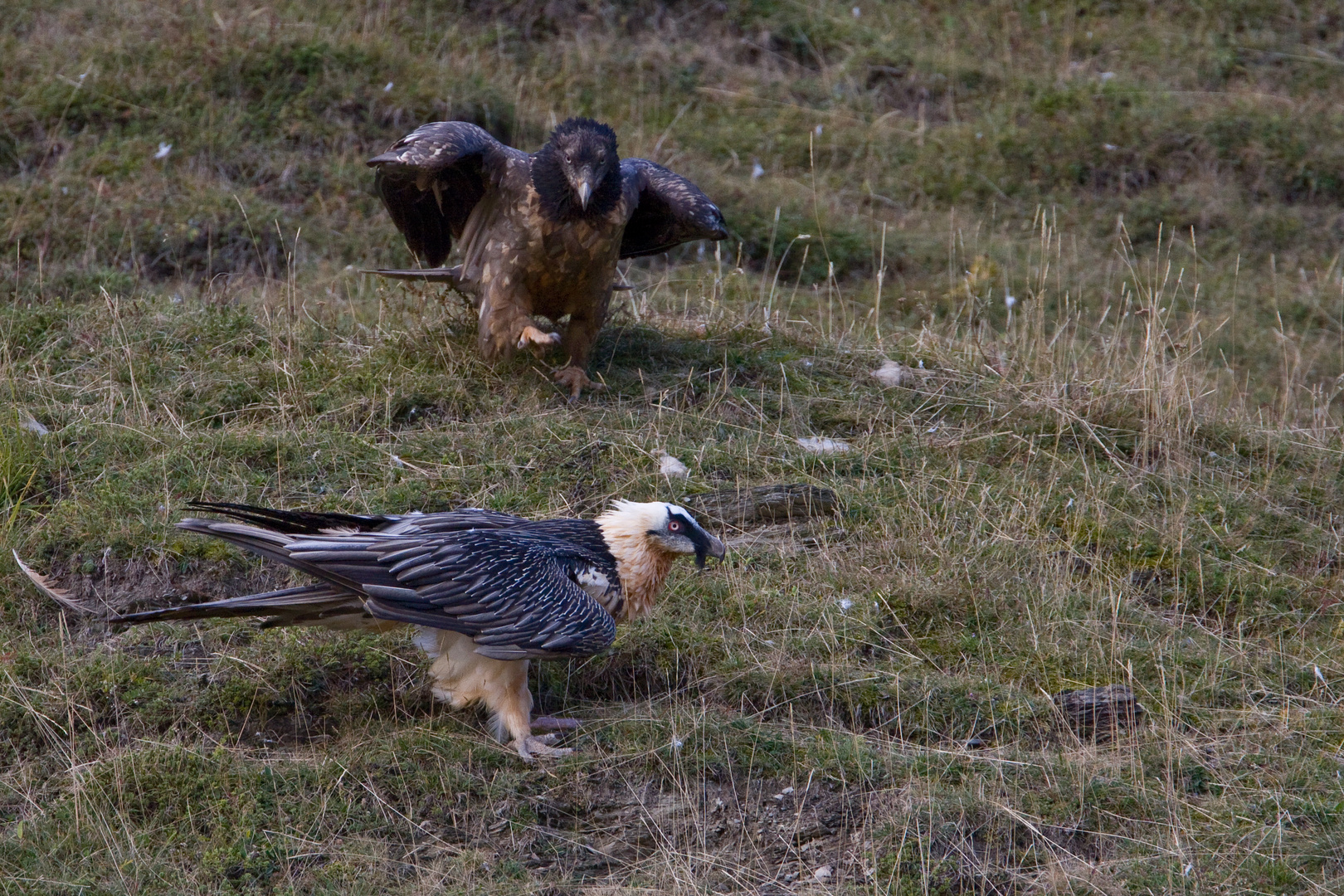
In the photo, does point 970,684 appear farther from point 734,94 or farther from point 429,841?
point 734,94

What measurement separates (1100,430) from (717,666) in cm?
276

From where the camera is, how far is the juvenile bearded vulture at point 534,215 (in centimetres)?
616

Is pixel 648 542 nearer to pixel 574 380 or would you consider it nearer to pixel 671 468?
pixel 671 468

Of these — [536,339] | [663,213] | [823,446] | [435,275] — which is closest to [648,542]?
[536,339]

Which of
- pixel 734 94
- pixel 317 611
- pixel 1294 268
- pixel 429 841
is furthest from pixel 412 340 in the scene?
pixel 1294 268

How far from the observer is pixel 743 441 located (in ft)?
20.7

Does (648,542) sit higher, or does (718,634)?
(648,542)

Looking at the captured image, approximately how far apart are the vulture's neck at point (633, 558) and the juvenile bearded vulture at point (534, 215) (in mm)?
1675

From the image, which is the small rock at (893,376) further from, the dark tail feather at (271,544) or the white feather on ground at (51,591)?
the white feather on ground at (51,591)

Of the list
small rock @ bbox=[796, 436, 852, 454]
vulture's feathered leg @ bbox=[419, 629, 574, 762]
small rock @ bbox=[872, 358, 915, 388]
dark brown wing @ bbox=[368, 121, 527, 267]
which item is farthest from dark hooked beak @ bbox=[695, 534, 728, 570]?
small rock @ bbox=[872, 358, 915, 388]

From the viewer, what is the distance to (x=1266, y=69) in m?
11.0

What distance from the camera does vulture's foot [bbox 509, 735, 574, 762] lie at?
436 cm

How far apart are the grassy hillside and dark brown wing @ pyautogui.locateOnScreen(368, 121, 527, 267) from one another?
0.40 metres

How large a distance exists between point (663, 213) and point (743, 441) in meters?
1.41
